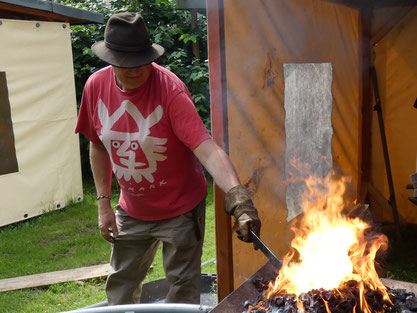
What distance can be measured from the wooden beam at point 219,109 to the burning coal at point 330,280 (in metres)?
0.70

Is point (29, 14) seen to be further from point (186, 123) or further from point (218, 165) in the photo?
point (218, 165)

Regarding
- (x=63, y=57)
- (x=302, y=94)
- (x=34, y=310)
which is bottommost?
(x=34, y=310)

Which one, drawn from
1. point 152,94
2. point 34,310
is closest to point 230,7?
point 152,94

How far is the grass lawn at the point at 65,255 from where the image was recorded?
4703mm

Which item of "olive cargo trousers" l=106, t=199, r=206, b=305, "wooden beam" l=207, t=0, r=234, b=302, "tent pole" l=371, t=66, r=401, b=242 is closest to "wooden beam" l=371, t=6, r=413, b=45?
"tent pole" l=371, t=66, r=401, b=242

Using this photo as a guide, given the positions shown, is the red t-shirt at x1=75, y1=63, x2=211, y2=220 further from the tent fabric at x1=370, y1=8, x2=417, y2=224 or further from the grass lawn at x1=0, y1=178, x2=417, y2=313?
the tent fabric at x1=370, y1=8, x2=417, y2=224

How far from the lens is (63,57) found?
752cm

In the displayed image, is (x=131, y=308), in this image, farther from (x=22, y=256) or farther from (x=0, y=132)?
(x=0, y=132)

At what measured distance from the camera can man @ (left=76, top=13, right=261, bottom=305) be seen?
2.85 metres

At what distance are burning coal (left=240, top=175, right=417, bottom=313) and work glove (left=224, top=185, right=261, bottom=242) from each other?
9.5 inches

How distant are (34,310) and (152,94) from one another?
2.63m

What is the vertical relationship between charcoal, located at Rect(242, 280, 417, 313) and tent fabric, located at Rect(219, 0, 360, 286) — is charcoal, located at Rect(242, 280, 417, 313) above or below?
below

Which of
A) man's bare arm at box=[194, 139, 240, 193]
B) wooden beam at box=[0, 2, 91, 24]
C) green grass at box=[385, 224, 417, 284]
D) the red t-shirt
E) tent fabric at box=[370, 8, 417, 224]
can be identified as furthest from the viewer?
wooden beam at box=[0, 2, 91, 24]

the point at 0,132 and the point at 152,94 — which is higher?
the point at 152,94
